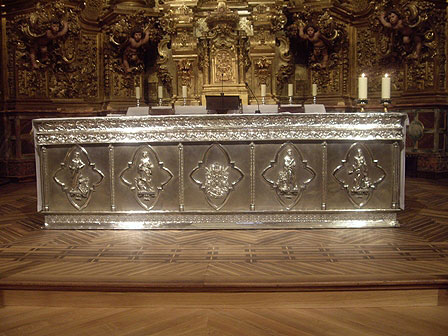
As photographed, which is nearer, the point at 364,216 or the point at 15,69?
the point at 364,216

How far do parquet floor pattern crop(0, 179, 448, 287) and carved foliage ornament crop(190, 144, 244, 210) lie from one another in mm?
419

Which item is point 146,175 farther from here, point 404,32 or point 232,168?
point 404,32

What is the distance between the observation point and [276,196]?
4426mm

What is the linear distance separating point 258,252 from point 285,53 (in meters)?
5.61

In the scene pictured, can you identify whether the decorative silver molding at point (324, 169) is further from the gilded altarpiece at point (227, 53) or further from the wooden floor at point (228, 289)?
the gilded altarpiece at point (227, 53)

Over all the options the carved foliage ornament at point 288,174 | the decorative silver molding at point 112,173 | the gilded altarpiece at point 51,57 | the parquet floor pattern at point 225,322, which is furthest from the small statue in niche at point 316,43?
the parquet floor pattern at point 225,322

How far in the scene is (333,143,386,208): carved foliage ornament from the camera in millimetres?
4391

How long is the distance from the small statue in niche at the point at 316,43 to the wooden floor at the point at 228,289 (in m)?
5.28

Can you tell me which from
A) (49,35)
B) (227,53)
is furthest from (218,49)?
(49,35)

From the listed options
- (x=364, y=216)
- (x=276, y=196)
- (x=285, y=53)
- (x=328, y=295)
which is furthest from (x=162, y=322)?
(x=285, y=53)

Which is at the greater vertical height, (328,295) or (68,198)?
(68,198)

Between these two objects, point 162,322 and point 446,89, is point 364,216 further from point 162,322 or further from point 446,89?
point 446,89

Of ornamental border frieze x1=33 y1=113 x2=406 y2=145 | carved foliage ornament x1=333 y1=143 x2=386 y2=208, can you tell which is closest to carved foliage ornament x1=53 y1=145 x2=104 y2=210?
ornamental border frieze x1=33 y1=113 x2=406 y2=145

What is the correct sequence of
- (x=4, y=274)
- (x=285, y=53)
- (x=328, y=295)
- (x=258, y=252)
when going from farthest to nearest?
(x=285, y=53) → (x=258, y=252) → (x=4, y=274) → (x=328, y=295)
